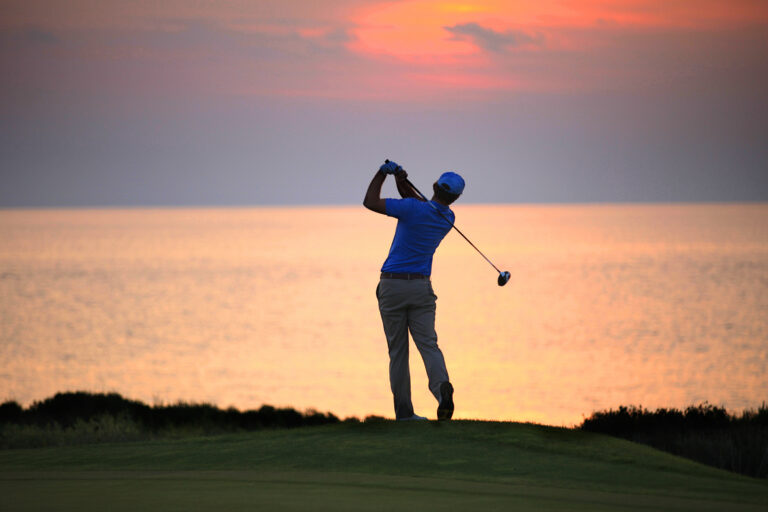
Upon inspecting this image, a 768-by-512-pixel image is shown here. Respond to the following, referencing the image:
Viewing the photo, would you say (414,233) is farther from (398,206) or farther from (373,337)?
(373,337)

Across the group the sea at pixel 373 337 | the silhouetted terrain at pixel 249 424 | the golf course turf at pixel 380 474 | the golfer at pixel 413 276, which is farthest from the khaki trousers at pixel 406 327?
the sea at pixel 373 337

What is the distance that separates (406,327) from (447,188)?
1391 millimetres

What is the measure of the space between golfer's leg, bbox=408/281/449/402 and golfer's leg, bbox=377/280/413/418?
0.39 ft

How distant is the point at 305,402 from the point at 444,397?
2067 centimetres

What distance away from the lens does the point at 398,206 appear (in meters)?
10.6

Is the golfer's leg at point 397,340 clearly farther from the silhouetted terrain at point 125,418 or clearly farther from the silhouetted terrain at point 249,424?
the silhouetted terrain at point 125,418

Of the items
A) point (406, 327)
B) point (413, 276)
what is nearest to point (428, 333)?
point (406, 327)

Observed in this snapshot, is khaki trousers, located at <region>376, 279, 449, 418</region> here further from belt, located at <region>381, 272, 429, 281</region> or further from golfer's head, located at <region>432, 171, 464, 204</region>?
golfer's head, located at <region>432, 171, 464, 204</region>

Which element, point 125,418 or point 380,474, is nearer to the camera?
point 380,474

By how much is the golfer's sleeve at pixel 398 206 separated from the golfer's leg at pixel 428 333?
72 centimetres

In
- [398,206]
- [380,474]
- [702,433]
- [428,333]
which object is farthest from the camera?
[702,433]

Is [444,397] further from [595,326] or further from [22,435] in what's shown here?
[595,326]

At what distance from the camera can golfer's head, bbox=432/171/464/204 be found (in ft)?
35.3

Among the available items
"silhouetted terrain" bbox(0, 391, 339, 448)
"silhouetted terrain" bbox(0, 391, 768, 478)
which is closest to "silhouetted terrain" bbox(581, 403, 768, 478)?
"silhouetted terrain" bbox(0, 391, 768, 478)
